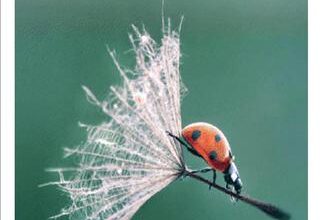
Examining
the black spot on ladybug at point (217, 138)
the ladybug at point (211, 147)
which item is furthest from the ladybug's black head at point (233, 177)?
the black spot on ladybug at point (217, 138)

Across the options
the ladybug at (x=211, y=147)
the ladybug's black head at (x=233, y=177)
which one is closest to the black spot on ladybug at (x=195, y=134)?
the ladybug at (x=211, y=147)

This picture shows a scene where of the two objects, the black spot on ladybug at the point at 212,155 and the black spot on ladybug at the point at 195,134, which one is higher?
the black spot on ladybug at the point at 195,134

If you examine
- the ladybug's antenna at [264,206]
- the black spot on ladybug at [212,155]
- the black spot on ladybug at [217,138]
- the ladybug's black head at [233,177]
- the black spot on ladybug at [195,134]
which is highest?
the black spot on ladybug at [195,134]

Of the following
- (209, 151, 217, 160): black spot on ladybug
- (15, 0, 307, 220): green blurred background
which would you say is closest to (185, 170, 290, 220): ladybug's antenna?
(15, 0, 307, 220): green blurred background

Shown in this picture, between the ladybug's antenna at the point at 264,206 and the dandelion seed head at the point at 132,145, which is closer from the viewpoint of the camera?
the dandelion seed head at the point at 132,145

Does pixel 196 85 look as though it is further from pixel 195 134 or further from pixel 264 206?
pixel 264 206

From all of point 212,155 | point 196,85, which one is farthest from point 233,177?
point 196,85

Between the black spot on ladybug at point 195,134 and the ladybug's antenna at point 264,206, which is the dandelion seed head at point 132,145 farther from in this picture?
the ladybug's antenna at point 264,206

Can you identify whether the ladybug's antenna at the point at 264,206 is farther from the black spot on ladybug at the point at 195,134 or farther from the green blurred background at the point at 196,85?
the black spot on ladybug at the point at 195,134
